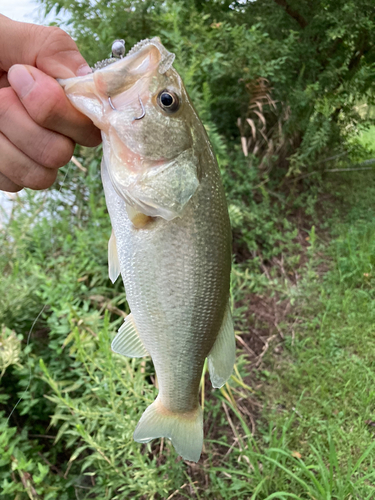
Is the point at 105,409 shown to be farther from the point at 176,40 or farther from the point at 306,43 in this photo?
the point at 306,43

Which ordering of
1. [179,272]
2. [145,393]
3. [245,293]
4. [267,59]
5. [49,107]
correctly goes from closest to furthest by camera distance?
[49,107] → [179,272] → [145,393] → [245,293] → [267,59]

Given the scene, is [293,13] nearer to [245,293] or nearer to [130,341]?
[245,293]

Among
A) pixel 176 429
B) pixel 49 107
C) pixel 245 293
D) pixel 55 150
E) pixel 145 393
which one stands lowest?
pixel 245 293

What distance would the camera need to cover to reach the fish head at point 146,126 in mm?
859

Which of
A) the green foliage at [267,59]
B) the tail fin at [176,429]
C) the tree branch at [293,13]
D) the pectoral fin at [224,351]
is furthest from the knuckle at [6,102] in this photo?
the tree branch at [293,13]

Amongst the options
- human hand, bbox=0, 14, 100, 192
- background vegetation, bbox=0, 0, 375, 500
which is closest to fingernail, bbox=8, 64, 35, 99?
human hand, bbox=0, 14, 100, 192

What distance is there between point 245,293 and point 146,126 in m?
2.15

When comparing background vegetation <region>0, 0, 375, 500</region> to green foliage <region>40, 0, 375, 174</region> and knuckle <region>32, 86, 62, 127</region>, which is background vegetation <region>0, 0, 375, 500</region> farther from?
knuckle <region>32, 86, 62, 127</region>

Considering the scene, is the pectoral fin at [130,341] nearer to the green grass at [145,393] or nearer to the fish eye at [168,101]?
the green grass at [145,393]

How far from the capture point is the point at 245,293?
2.86 metres

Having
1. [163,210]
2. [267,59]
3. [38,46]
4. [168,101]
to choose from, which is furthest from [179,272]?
[267,59]

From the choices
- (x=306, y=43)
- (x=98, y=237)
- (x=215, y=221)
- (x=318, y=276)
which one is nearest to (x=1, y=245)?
Result: (x=98, y=237)

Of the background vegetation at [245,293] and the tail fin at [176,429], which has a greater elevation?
the tail fin at [176,429]

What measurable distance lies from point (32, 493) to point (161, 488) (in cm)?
54
